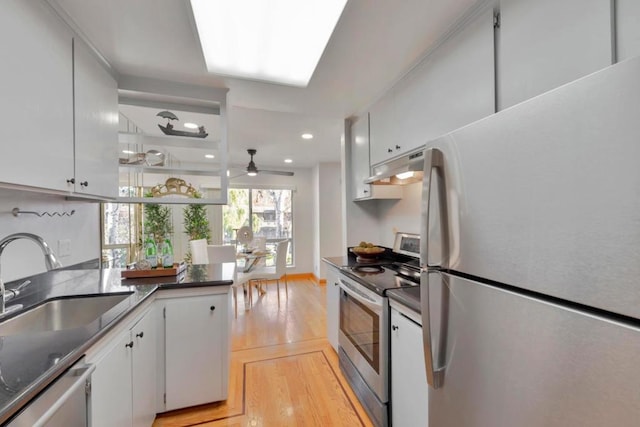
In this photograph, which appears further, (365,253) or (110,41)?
(365,253)

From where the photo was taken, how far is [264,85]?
6.47 ft

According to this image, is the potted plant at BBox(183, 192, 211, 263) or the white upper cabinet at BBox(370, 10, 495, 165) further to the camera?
the potted plant at BBox(183, 192, 211, 263)

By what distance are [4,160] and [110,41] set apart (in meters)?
0.96

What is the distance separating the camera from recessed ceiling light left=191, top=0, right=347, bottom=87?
1.19 metres

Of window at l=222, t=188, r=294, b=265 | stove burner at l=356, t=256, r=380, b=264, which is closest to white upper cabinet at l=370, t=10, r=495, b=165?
stove burner at l=356, t=256, r=380, b=264

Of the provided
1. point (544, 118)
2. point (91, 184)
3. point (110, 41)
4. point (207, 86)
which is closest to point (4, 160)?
point (91, 184)

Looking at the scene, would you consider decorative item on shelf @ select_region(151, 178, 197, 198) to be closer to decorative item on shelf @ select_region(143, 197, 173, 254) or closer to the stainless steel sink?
the stainless steel sink

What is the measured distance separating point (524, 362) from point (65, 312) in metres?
2.03

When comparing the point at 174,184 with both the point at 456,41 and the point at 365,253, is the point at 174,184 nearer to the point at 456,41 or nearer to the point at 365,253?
the point at 365,253

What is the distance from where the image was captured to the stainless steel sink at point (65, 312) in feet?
4.17

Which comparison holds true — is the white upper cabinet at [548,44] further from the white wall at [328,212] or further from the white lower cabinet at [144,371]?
the white wall at [328,212]

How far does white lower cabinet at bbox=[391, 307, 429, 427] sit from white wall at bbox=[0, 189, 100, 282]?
81.9 inches

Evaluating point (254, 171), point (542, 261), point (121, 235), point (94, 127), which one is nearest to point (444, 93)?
point (542, 261)

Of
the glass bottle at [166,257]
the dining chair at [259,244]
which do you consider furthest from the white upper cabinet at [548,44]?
the dining chair at [259,244]
